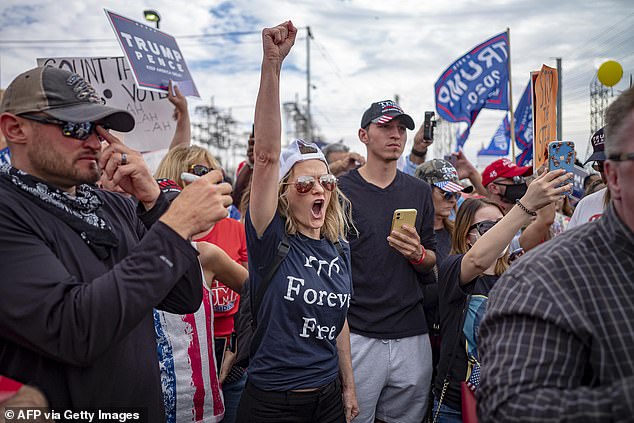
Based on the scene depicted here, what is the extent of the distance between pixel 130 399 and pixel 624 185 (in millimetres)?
1757

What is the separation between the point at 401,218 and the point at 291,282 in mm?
1052

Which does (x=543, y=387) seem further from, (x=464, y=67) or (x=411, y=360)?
(x=464, y=67)

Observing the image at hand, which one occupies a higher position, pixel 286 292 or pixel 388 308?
pixel 286 292

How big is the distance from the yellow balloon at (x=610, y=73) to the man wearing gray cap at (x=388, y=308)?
402 cm

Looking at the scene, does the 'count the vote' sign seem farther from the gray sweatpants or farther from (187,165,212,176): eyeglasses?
the gray sweatpants

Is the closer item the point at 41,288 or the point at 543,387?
the point at 543,387

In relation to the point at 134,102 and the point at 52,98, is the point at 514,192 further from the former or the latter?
the point at 52,98

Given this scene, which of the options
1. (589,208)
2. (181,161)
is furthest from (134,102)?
(589,208)

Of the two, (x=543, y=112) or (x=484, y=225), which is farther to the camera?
(x=484, y=225)

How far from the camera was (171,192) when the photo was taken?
2.59m

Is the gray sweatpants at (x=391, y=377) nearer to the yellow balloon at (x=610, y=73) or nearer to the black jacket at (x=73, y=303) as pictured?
the black jacket at (x=73, y=303)

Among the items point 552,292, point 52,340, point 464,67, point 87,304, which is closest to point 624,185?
point 552,292

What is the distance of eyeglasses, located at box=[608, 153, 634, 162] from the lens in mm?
1348

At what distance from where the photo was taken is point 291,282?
2.48 metres
